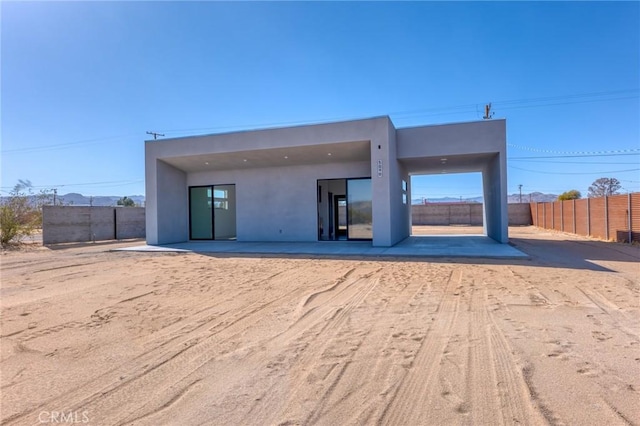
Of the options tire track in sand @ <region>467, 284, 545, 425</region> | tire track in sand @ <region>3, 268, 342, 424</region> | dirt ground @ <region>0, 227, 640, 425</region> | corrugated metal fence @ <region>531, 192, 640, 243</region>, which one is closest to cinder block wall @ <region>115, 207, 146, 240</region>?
dirt ground @ <region>0, 227, 640, 425</region>

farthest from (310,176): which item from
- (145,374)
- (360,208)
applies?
(145,374)

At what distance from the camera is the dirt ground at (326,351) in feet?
7.37

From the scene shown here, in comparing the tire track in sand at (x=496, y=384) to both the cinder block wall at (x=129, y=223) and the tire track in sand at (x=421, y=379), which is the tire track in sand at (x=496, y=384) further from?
the cinder block wall at (x=129, y=223)

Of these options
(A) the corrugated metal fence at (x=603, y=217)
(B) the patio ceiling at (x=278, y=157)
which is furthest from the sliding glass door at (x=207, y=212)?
(A) the corrugated metal fence at (x=603, y=217)

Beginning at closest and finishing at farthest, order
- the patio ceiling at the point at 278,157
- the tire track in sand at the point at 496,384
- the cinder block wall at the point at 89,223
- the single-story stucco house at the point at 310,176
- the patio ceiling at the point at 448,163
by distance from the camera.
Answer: the tire track in sand at the point at 496,384 → the single-story stucco house at the point at 310,176 → the patio ceiling at the point at 278,157 → the patio ceiling at the point at 448,163 → the cinder block wall at the point at 89,223

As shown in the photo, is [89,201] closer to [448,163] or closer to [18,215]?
[18,215]

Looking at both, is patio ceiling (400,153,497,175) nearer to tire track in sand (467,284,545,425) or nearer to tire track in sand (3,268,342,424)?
tire track in sand (467,284,545,425)

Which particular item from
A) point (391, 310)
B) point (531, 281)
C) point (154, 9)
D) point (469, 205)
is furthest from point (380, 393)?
point (469, 205)

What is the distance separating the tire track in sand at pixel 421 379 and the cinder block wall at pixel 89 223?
58.1 ft

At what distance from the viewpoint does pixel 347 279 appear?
6.56 meters

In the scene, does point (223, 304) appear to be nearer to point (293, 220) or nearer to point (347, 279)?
point (347, 279)

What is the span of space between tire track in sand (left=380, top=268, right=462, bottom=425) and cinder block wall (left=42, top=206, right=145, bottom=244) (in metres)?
17.7

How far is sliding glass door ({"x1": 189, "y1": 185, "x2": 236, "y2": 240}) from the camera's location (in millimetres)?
15984

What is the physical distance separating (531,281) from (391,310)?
3183 mm
